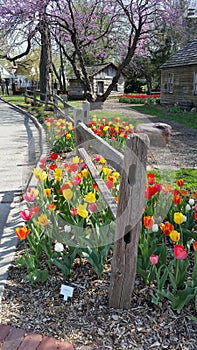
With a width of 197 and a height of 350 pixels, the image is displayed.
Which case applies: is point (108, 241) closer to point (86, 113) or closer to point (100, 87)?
point (86, 113)

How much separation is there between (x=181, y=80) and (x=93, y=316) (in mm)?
17238

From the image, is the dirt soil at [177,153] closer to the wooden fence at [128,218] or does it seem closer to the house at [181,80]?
the wooden fence at [128,218]

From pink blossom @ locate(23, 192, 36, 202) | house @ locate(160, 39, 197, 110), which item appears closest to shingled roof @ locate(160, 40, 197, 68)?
house @ locate(160, 39, 197, 110)

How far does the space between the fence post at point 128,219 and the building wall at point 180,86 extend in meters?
15.1

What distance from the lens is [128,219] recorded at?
1984mm

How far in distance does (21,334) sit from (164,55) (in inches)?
1209

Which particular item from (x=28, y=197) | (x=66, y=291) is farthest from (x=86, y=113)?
(x=66, y=291)

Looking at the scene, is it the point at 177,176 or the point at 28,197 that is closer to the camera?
the point at 28,197

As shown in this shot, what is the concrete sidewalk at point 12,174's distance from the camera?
312 centimetres

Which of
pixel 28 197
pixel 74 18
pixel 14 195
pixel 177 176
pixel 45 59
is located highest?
pixel 74 18

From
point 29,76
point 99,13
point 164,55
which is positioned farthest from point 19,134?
point 29,76

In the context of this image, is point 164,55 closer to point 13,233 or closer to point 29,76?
point 29,76

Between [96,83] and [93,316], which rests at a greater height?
[96,83]

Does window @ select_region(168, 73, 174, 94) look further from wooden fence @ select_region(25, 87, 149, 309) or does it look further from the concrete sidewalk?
wooden fence @ select_region(25, 87, 149, 309)
